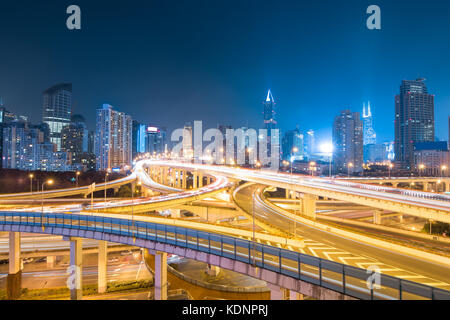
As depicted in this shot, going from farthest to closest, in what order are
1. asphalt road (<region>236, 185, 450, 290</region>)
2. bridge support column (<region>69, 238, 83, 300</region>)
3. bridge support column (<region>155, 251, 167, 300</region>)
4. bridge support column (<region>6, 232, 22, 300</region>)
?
bridge support column (<region>6, 232, 22, 300</region>) < bridge support column (<region>69, 238, 83, 300</region>) < bridge support column (<region>155, 251, 167, 300</region>) < asphalt road (<region>236, 185, 450, 290</region>)

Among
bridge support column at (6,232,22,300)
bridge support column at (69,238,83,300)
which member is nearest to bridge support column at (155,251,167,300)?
bridge support column at (69,238,83,300)

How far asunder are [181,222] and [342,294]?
64.4ft

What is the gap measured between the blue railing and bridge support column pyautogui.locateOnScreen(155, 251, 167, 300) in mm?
2217

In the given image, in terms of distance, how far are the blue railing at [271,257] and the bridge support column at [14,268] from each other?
18.8 feet

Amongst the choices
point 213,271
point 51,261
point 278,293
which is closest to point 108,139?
point 51,261

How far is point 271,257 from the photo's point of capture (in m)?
15.4

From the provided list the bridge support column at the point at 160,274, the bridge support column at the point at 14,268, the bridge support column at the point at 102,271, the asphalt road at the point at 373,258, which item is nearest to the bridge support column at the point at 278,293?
the asphalt road at the point at 373,258

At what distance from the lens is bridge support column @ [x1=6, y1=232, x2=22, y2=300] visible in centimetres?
2905

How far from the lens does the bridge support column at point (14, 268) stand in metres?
29.0

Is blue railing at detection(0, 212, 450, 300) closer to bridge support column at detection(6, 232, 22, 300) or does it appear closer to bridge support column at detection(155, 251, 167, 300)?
bridge support column at detection(155, 251, 167, 300)

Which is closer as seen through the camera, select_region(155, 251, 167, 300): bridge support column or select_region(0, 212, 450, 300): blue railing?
select_region(0, 212, 450, 300): blue railing

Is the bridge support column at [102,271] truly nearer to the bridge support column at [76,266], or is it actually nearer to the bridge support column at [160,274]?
the bridge support column at [76,266]

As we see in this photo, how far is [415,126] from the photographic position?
194 meters
